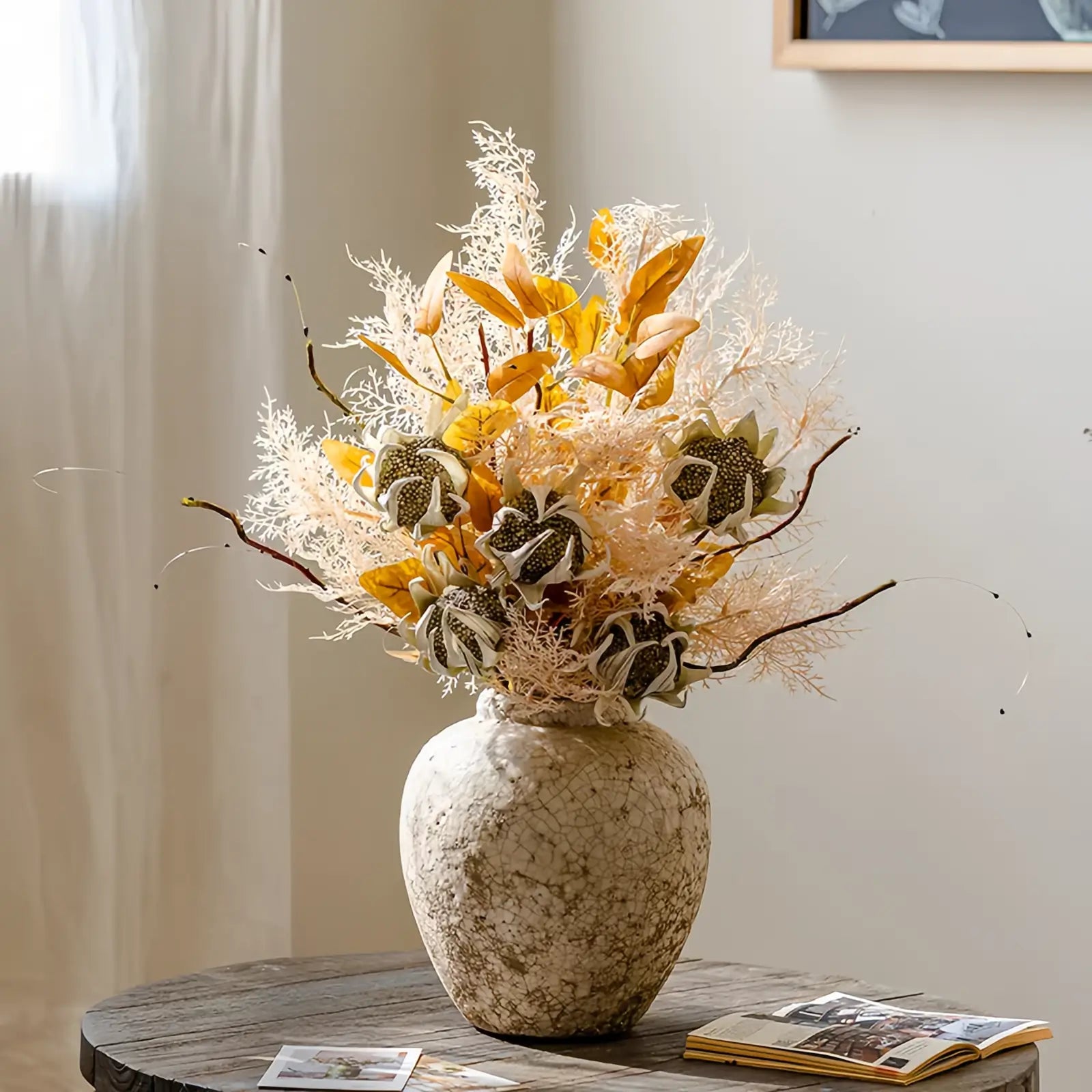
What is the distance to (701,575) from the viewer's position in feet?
4.13

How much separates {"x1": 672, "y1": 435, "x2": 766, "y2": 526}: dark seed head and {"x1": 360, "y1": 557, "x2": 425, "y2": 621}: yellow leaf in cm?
21

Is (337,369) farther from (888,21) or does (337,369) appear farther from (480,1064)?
(480,1064)

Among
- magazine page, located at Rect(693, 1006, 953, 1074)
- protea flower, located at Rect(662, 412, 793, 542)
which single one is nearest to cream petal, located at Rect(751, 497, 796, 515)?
protea flower, located at Rect(662, 412, 793, 542)

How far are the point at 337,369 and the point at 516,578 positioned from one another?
39.6 inches

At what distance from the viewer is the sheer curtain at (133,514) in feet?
5.51

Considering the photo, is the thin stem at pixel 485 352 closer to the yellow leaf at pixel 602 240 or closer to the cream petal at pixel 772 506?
Result: the yellow leaf at pixel 602 240

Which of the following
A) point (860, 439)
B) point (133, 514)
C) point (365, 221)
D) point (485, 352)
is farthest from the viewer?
point (365, 221)

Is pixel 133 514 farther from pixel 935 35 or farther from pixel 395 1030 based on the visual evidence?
pixel 935 35

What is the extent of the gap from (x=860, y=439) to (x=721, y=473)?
2.54 ft

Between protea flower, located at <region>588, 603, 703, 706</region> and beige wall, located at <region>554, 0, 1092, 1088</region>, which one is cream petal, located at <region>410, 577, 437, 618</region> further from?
beige wall, located at <region>554, 0, 1092, 1088</region>

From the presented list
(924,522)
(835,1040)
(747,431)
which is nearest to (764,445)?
(747,431)

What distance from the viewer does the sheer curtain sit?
1.68 meters

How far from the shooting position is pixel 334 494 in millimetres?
1246

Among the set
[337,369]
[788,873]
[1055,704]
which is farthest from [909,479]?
[337,369]
